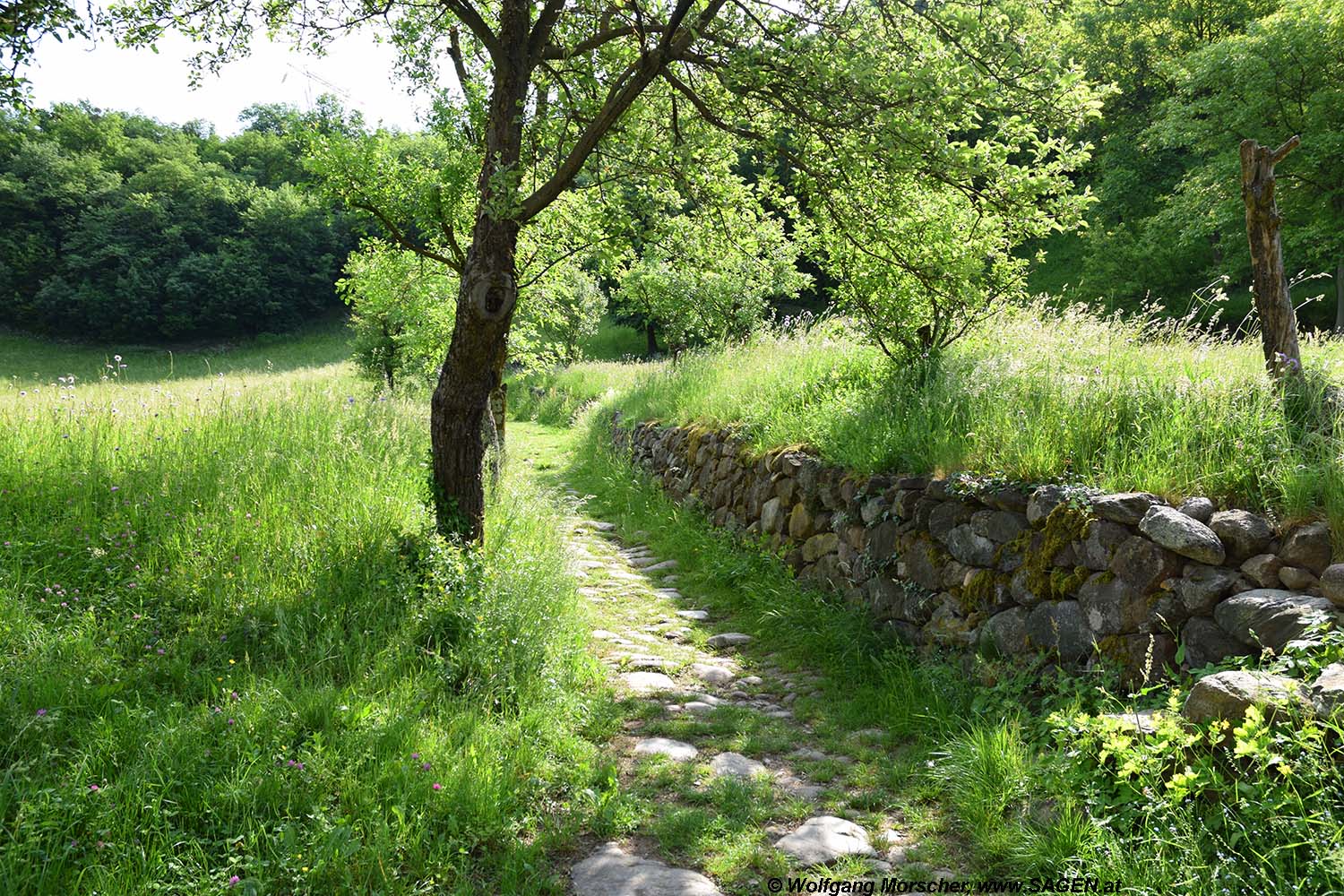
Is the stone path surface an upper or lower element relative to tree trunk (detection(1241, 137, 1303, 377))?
lower

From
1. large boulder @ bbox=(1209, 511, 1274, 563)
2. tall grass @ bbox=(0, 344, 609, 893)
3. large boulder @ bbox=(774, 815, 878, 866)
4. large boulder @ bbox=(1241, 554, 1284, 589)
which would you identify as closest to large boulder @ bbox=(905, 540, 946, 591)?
large boulder @ bbox=(1209, 511, 1274, 563)

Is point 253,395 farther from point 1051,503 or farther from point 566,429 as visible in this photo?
point 566,429

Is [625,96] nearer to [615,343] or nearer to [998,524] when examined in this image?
[998,524]

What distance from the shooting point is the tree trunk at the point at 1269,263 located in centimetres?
455

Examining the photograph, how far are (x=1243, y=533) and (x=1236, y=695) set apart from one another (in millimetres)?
1134

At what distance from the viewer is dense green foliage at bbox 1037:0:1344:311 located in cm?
1986

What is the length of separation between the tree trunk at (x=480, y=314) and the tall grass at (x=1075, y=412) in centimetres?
317

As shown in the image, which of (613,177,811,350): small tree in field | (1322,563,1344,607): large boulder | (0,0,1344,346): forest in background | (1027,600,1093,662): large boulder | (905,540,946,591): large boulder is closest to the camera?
(1322,563,1344,607): large boulder

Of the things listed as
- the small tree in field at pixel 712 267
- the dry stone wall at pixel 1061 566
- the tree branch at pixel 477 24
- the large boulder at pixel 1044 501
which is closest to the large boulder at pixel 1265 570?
the dry stone wall at pixel 1061 566

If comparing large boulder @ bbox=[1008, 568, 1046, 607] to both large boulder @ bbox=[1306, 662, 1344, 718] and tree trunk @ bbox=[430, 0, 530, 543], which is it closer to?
large boulder @ bbox=[1306, 662, 1344, 718]

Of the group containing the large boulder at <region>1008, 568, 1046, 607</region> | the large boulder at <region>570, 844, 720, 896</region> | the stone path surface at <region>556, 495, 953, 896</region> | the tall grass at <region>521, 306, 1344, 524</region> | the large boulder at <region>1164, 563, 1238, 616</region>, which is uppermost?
the tall grass at <region>521, 306, 1344, 524</region>

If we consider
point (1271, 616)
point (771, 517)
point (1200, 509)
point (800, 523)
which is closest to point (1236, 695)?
point (1271, 616)

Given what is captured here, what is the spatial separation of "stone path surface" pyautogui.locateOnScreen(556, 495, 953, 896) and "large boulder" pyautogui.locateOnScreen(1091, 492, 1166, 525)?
182 centimetres

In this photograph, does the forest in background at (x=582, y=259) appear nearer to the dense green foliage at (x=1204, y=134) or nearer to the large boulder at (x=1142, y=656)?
the dense green foliage at (x=1204, y=134)
